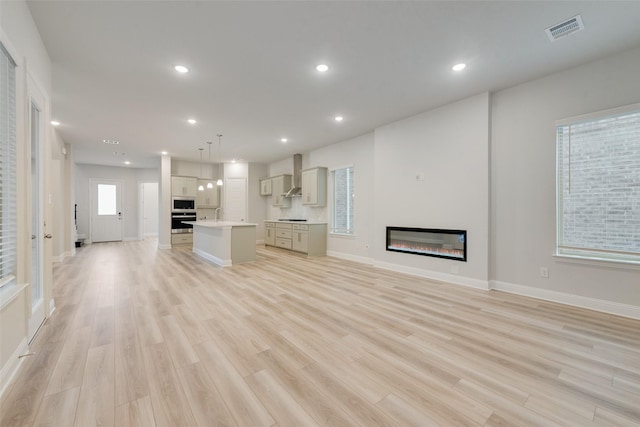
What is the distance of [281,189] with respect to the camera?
8.65 meters

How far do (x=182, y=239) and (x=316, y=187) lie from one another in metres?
5.06

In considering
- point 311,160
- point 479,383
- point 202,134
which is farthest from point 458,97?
point 202,134

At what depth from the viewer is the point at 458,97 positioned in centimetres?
421

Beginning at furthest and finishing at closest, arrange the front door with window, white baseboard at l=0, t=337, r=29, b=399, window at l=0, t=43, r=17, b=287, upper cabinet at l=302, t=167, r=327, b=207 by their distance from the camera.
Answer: upper cabinet at l=302, t=167, r=327, b=207 < the front door with window < window at l=0, t=43, r=17, b=287 < white baseboard at l=0, t=337, r=29, b=399

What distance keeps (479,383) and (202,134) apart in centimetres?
653

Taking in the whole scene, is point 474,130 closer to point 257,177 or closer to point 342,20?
point 342,20

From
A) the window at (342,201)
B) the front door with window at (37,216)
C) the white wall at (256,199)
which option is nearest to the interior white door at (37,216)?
the front door with window at (37,216)

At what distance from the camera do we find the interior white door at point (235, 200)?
9.69 metres

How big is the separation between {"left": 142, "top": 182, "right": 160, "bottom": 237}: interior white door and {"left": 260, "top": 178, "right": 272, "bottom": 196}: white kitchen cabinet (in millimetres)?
5196

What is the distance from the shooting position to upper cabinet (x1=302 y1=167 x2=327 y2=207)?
727 centimetres

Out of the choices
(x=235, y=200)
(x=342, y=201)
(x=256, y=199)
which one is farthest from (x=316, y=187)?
(x=235, y=200)

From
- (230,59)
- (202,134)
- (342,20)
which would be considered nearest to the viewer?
(342,20)

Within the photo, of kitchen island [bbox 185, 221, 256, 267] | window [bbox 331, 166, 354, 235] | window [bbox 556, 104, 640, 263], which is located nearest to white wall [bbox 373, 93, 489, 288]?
window [bbox 556, 104, 640, 263]

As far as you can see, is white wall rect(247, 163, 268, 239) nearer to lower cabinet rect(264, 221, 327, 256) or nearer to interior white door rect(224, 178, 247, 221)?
interior white door rect(224, 178, 247, 221)
